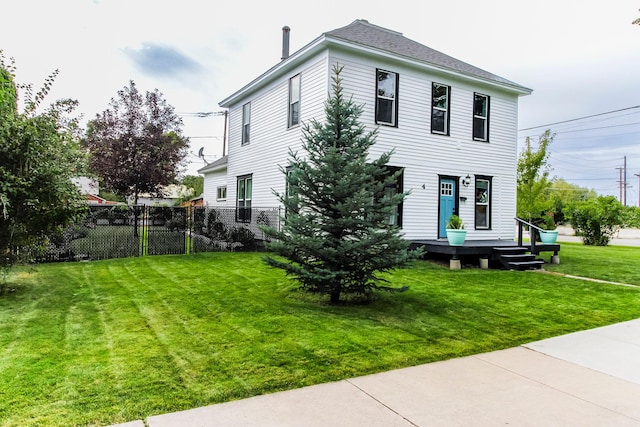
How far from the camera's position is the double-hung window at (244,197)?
1547cm

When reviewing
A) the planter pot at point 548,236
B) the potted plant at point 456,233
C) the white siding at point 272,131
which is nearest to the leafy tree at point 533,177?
the planter pot at point 548,236

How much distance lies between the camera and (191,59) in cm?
2122

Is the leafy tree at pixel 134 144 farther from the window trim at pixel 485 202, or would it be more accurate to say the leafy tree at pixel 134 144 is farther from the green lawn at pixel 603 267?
the green lawn at pixel 603 267

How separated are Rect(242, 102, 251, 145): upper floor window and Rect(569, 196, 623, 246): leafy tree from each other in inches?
729

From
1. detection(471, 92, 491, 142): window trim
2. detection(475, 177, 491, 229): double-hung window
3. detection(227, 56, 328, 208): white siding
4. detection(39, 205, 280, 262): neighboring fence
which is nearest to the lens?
detection(39, 205, 280, 262): neighboring fence

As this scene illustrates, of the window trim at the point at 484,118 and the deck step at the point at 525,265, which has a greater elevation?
the window trim at the point at 484,118

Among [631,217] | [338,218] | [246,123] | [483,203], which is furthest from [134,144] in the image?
[631,217]

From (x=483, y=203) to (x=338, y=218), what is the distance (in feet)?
30.5

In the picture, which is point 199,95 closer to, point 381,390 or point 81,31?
point 81,31

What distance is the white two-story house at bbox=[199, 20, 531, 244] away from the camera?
11344 mm

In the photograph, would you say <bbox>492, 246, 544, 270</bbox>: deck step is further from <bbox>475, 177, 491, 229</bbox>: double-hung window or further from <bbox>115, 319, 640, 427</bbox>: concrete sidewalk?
<bbox>115, 319, 640, 427</bbox>: concrete sidewalk

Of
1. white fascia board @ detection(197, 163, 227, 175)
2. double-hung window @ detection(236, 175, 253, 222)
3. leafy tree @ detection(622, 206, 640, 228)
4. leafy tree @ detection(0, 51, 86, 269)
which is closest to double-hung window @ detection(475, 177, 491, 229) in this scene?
double-hung window @ detection(236, 175, 253, 222)

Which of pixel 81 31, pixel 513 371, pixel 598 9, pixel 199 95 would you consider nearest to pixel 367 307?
pixel 513 371

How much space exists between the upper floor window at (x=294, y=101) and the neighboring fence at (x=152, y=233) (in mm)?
2819
